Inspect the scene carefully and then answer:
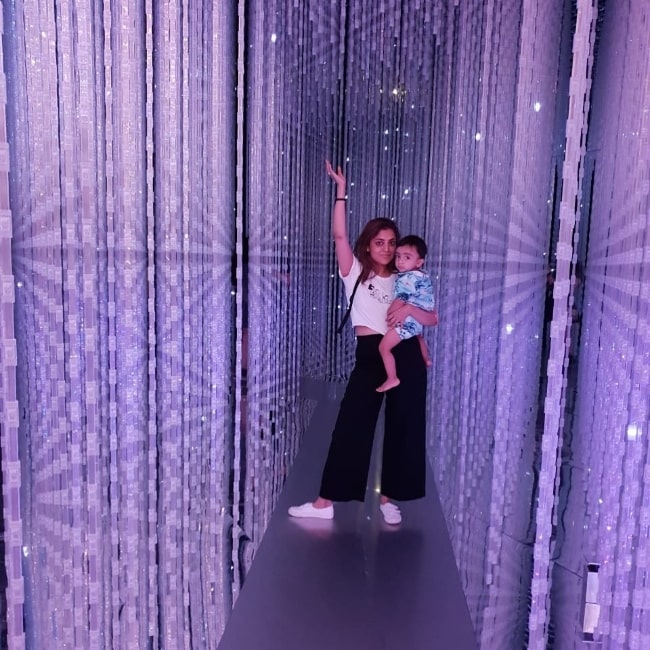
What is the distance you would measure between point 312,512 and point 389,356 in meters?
0.82

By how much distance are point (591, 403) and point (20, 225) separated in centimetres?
212

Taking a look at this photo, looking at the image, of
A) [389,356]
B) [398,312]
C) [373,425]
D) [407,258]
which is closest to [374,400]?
[373,425]

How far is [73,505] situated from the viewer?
151 centimetres

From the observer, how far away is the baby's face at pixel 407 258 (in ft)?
9.07

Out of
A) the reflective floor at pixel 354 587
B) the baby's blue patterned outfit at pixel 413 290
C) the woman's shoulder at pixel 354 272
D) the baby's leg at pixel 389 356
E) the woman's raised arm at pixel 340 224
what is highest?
the woman's raised arm at pixel 340 224

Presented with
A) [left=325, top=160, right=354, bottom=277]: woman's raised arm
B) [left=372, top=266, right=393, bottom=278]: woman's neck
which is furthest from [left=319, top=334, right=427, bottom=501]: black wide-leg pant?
[left=325, top=160, right=354, bottom=277]: woman's raised arm

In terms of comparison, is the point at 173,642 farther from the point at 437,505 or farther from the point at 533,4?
the point at 533,4

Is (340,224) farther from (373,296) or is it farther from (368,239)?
(373,296)

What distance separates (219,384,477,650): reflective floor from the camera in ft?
6.47

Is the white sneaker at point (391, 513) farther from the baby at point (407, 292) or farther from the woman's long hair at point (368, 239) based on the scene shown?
the woman's long hair at point (368, 239)

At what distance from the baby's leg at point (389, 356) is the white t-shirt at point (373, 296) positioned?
0.29 feet

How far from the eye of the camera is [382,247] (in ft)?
9.21

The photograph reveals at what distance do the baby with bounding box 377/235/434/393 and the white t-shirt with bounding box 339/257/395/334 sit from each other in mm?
76

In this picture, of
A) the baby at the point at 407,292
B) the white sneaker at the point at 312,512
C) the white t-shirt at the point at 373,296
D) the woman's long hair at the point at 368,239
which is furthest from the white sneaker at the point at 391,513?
the woman's long hair at the point at 368,239
